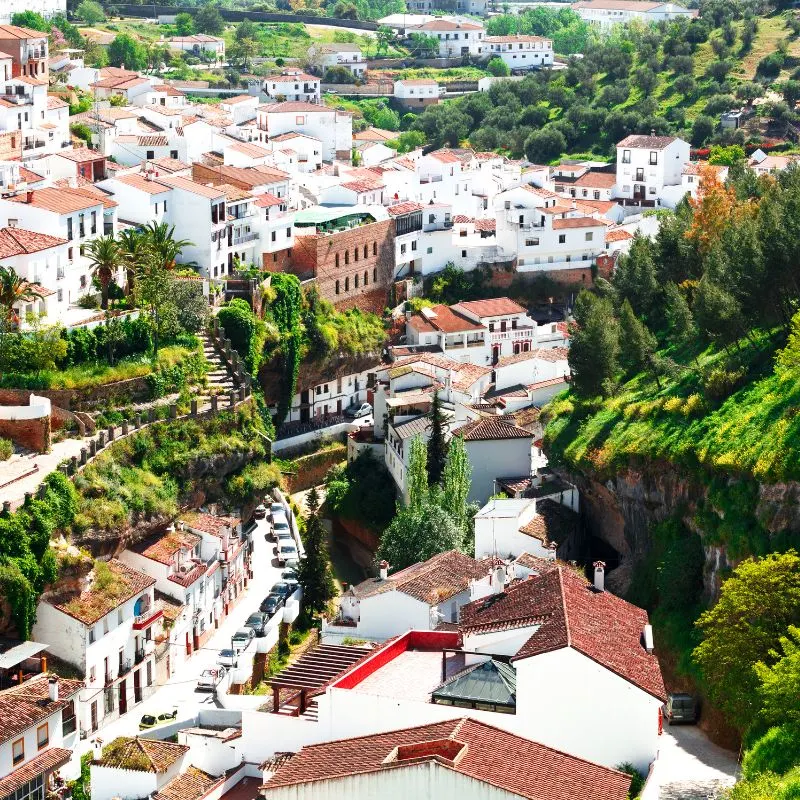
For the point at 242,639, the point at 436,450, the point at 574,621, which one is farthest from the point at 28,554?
the point at 574,621

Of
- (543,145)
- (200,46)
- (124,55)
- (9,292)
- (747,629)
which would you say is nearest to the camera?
(747,629)

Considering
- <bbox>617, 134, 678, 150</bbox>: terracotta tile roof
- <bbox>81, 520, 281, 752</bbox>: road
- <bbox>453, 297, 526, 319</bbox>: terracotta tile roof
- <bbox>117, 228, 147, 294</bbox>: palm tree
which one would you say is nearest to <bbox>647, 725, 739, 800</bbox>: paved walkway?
<bbox>81, 520, 281, 752</bbox>: road

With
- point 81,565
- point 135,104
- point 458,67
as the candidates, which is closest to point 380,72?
point 458,67

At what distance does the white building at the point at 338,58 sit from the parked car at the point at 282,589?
285 ft

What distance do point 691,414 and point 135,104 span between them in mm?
56589

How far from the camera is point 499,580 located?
167 ft

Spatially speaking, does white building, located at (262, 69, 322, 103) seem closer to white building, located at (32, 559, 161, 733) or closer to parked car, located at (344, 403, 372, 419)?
parked car, located at (344, 403, 372, 419)

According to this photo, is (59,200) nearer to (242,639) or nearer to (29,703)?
(242,639)

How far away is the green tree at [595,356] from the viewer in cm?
6912

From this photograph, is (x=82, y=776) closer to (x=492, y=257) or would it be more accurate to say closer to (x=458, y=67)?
(x=492, y=257)

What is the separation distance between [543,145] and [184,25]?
159 ft

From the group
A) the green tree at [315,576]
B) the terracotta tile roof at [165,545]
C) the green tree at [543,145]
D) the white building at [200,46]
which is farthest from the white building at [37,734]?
the white building at [200,46]

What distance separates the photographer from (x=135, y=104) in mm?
109875

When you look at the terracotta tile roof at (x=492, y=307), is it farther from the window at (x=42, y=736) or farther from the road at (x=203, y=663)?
the window at (x=42, y=736)
